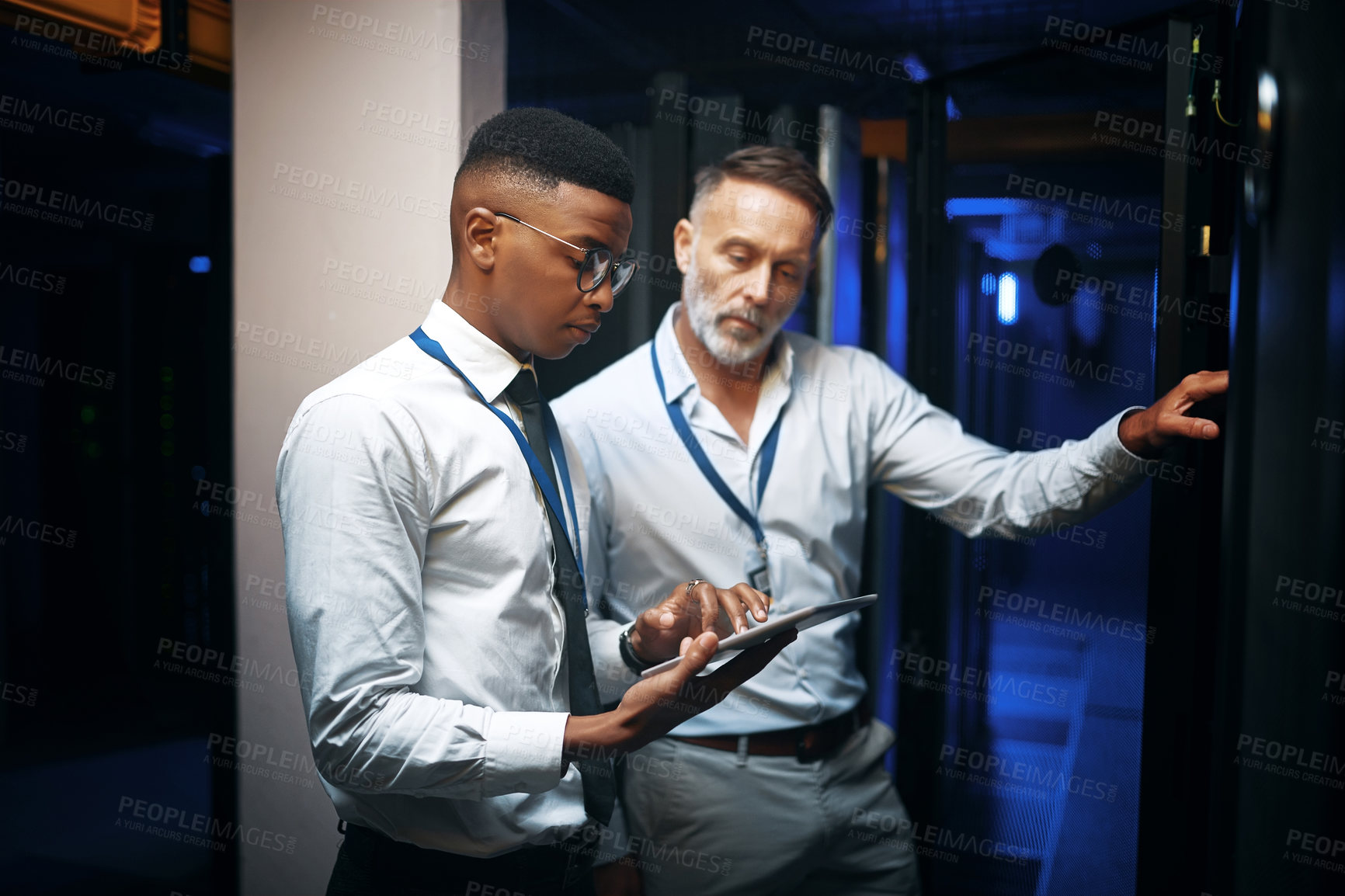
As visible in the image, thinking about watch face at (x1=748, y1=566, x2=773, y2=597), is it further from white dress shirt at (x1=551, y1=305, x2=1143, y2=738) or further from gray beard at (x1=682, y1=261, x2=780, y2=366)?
gray beard at (x1=682, y1=261, x2=780, y2=366)

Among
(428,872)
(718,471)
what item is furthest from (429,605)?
(718,471)

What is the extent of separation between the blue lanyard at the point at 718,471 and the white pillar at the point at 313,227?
0.67m

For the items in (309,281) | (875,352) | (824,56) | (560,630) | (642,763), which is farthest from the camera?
(824,56)

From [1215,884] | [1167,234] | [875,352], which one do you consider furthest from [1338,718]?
[875,352]

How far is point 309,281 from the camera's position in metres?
2.61

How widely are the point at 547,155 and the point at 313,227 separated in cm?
119

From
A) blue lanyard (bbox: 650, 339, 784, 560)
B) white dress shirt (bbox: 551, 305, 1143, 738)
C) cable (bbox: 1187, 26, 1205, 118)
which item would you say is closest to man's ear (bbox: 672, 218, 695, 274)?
white dress shirt (bbox: 551, 305, 1143, 738)

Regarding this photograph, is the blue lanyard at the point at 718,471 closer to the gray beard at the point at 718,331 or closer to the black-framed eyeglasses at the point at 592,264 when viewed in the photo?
the gray beard at the point at 718,331

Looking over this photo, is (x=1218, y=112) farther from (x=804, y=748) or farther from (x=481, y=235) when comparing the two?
(x=804, y=748)

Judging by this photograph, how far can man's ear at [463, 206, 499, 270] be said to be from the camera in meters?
1.67

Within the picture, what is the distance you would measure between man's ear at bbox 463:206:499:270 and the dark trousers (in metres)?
1.00

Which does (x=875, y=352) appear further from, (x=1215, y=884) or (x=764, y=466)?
(x=1215, y=884)

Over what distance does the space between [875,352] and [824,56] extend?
122cm

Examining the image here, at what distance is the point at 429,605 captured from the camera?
1583 millimetres
